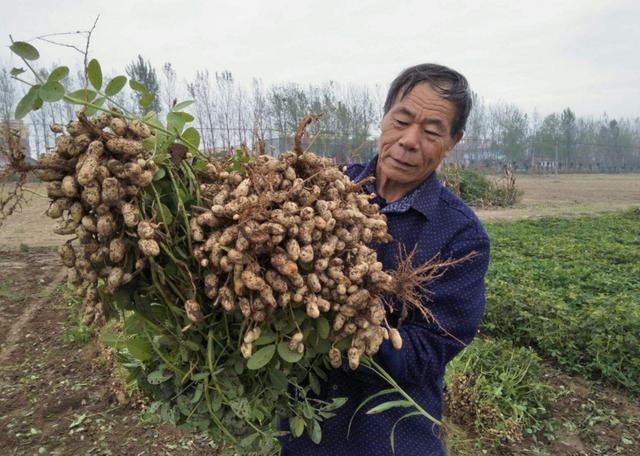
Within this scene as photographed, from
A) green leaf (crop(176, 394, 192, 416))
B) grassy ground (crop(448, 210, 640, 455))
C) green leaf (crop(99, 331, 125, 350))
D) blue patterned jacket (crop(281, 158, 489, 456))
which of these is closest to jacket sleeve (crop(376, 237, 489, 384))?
blue patterned jacket (crop(281, 158, 489, 456))

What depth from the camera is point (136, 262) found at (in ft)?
2.90

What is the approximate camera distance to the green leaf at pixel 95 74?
957mm

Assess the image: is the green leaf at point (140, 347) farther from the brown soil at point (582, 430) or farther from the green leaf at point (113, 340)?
the brown soil at point (582, 430)

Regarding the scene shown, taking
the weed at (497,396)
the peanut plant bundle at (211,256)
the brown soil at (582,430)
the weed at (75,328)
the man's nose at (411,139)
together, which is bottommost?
the brown soil at (582,430)

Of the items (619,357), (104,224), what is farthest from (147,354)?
(619,357)

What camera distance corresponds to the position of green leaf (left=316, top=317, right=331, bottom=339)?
0.98 meters

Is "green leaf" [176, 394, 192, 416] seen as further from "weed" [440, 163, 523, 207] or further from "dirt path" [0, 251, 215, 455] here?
"weed" [440, 163, 523, 207]

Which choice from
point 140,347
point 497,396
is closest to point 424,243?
point 140,347

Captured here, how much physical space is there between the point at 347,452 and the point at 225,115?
2716 cm

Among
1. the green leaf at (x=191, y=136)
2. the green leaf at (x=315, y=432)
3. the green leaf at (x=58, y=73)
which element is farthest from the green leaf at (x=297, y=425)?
the green leaf at (x=58, y=73)

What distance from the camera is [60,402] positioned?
11.8 ft

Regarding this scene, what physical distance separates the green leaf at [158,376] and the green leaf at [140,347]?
0.04 metres

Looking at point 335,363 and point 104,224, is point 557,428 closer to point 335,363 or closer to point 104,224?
point 335,363

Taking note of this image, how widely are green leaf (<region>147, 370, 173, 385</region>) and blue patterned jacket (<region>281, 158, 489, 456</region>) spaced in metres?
0.52
